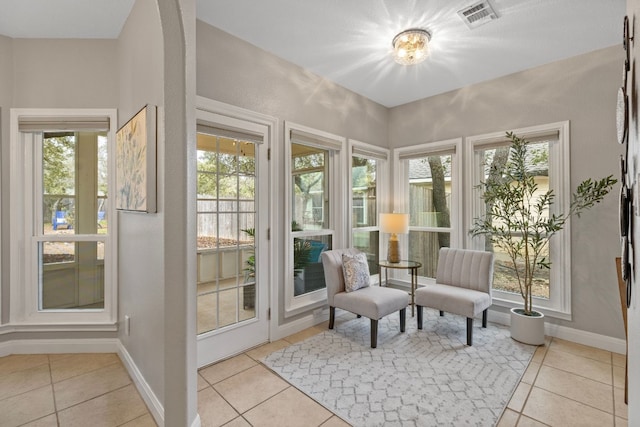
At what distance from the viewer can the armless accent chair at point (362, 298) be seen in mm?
2746

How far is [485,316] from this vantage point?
3.19 m

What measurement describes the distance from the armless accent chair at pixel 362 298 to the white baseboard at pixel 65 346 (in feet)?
6.46

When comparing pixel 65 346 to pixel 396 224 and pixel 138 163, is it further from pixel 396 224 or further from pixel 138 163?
pixel 396 224

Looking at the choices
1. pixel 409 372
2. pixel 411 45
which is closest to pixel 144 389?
pixel 409 372

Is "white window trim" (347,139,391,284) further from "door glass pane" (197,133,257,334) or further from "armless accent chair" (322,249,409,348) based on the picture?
"door glass pane" (197,133,257,334)

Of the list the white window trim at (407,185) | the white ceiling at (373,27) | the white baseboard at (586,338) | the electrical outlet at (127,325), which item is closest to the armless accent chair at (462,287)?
the white window trim at (407,185)

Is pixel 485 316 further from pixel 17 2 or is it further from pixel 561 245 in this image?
pixel 17 2

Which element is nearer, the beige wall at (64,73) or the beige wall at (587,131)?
the beige wall at (64,73)

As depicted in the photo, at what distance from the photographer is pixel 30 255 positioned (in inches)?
106

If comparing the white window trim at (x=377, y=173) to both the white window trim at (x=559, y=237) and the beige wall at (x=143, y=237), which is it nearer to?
the white window trim at (x=559, y=237)

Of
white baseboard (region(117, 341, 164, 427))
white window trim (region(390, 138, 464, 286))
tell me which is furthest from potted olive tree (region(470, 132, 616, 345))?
white baseboard (region(117, 341, 164, 427))

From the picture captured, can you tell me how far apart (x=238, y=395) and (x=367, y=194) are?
2781 mm

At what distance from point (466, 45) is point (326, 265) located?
94.8 inches

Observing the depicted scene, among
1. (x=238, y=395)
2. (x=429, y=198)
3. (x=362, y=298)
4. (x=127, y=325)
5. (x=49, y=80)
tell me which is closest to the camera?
(x=238, y=395)
